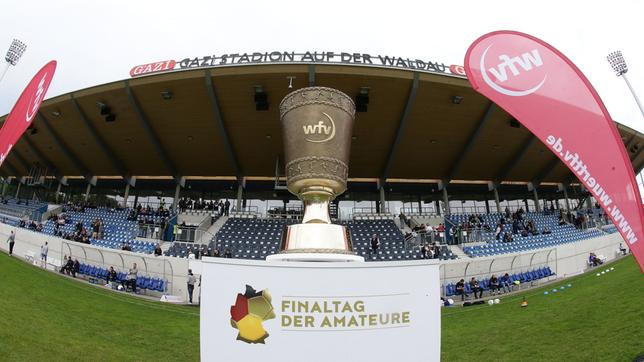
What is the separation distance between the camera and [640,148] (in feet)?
79.9

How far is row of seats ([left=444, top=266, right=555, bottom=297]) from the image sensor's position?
14.6 meters

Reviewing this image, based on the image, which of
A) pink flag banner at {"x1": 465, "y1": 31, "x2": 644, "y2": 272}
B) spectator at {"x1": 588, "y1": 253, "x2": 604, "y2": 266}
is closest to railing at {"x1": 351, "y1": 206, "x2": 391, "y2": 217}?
spectator at {"x1": 588, "y1": 253, "x2": 604, "y2": 266}

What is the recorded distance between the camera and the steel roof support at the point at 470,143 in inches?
728

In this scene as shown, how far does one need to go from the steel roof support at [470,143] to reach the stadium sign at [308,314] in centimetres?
1910

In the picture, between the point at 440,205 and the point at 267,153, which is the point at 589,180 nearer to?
the point at 267,153

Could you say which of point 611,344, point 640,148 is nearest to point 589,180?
point 611,344

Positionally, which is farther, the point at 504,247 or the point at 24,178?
the point at 24,178

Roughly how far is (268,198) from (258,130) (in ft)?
28.1

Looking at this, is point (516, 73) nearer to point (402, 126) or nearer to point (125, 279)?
point (125, 279)

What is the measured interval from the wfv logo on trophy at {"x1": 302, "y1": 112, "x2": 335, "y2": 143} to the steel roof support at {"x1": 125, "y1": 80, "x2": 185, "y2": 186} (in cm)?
1845

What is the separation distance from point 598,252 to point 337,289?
2275cm

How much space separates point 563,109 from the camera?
3021 millimetres

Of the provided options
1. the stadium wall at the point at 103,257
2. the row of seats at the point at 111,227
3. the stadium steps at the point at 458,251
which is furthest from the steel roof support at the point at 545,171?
the row of seats at the point at 111,227

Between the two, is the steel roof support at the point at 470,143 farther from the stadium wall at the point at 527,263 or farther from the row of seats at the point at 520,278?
the row of seats at the point at 520,278
